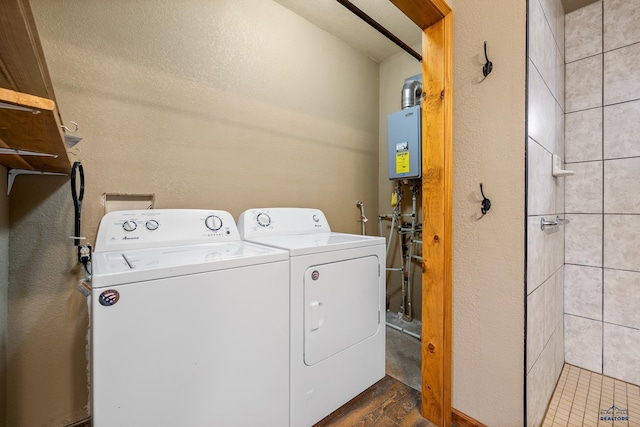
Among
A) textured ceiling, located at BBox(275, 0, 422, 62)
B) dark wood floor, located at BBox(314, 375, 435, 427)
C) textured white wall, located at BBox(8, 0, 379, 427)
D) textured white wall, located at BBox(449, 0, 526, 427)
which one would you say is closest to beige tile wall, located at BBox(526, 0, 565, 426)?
textured white wall, located at BBox(449, 0, 526, 427)

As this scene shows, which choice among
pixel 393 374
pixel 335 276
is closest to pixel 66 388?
pixel 335 276

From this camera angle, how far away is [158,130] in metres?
1.52

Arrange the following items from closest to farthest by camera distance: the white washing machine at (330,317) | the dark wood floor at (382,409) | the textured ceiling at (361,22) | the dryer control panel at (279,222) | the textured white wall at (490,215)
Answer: the textured white wall at (490,215) → the white washing machine at (330,317) → the dark wood floor at (382,409) → the dryer control panel at (279,222) → the textured ceiling at (361,22)

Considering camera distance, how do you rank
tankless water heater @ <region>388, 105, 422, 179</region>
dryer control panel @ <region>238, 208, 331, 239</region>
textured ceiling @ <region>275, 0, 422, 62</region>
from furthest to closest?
1. tankless water heater @ <region>388, 105, 422, 179</region>
2. textured ceiling @ <region>275, 0, 422, 62</region>
3. dryer control panel @ <region>238, 208, 331, 239</region>

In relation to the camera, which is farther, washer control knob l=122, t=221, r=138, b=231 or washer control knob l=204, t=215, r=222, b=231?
washer control knob l=204, t=215, r=222, b=231

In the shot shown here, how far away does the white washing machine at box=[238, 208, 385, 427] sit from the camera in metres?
1.27

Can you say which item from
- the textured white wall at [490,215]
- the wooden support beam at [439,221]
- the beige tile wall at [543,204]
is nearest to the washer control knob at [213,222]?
the wooden support beam at [439,221]

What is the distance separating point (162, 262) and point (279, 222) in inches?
35.4

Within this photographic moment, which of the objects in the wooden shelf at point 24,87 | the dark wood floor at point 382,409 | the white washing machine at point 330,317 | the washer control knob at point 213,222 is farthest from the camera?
the washer control knob at point 213,222

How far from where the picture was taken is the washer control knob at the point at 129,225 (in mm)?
1315

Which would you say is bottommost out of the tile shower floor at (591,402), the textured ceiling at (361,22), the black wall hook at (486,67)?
the tile shower floor at (591,402)

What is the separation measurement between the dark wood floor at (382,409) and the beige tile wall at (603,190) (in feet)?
4.02

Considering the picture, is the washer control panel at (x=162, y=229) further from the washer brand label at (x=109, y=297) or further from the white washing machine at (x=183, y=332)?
the washer brand label at (x=109, y=297)

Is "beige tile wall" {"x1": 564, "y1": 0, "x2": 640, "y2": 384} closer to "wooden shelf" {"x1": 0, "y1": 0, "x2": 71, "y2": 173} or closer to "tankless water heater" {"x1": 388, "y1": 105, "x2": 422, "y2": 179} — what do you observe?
"tankless water heater" {"x1": 388, "y1": 105, "x2": 422, "y2": 179}
